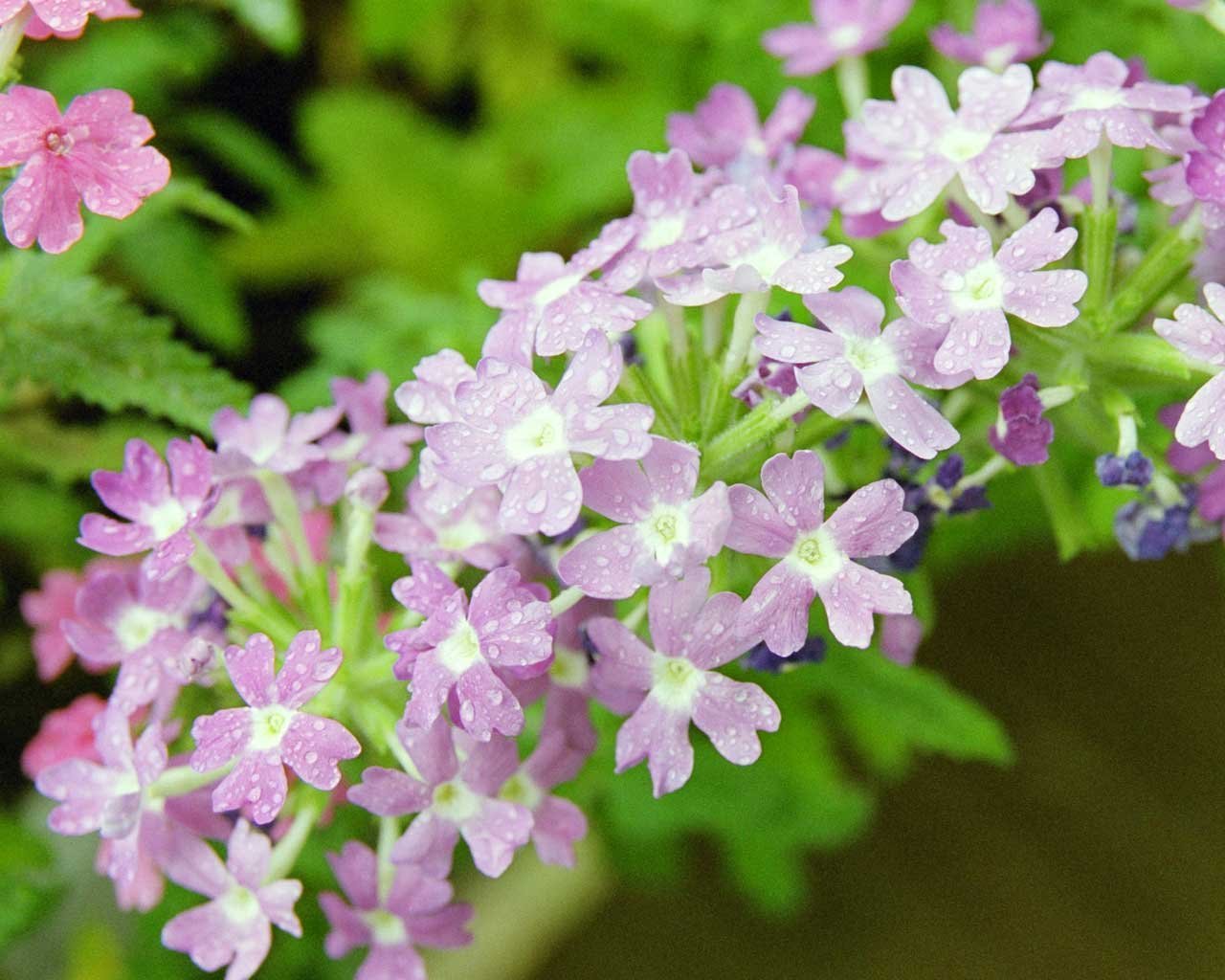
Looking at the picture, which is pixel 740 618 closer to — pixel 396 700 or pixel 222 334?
pixel 396 700

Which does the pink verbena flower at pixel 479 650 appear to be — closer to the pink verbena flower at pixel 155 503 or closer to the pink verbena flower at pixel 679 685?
the pink verbena flower at pixel 679 685

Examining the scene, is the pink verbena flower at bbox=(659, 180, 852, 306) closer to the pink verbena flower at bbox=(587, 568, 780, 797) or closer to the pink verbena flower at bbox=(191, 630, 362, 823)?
the pink verbena flower at bbox=(587, 568, 780, 797)

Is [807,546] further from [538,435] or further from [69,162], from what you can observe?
[69,162]

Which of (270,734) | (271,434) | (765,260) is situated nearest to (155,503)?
(271,434)

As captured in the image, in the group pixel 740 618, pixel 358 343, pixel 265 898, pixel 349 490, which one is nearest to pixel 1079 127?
pixel 740 618

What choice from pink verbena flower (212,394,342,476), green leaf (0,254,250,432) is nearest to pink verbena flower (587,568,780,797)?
pink verbena flower (212,394,342,476)

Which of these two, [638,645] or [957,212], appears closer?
[638,645]
